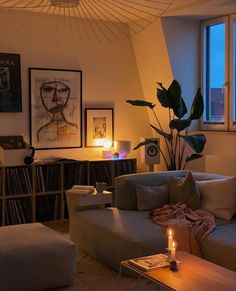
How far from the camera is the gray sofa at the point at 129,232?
3.46m

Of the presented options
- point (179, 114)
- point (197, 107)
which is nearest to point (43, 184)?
point (179, 114)

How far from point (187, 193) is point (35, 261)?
5.31ft

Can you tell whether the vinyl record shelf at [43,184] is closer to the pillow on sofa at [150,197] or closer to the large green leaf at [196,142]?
the large green leaf at [196,142]

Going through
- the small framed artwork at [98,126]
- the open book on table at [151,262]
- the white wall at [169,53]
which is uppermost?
the white wall at [169,53]

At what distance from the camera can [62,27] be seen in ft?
18.2

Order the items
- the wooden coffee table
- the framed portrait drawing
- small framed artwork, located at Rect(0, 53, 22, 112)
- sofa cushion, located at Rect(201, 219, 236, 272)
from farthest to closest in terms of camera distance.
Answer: the framed portrait drawing
small framed artwork, located at Rect(0, 53, 22, 112)
sofa cushion, located at Rect(201, 219, 236, 272)
the wooden coffee table

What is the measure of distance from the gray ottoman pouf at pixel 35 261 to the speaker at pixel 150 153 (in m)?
2.41

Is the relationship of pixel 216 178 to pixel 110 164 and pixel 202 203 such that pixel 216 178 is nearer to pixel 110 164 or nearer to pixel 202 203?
pixel 202 203

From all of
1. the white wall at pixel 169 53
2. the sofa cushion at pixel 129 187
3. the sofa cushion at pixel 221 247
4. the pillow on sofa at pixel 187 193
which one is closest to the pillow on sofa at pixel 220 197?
the pillow on sofa at pixel 187 193

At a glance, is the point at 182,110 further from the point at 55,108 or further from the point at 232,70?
the point at 55,108

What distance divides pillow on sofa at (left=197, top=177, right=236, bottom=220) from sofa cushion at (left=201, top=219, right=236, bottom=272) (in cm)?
29

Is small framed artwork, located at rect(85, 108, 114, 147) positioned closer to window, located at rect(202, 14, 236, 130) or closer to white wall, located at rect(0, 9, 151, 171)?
white wall, located at rect(0, 9, 151, 171)

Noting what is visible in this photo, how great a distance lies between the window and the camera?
536 centimetres

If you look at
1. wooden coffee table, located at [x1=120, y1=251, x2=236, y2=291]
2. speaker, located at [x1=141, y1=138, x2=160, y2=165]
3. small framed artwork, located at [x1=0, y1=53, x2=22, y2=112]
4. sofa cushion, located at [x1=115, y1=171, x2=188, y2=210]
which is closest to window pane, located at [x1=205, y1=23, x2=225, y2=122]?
speaker, located at [x1=141, y1=138, x2=160, y2=165]
